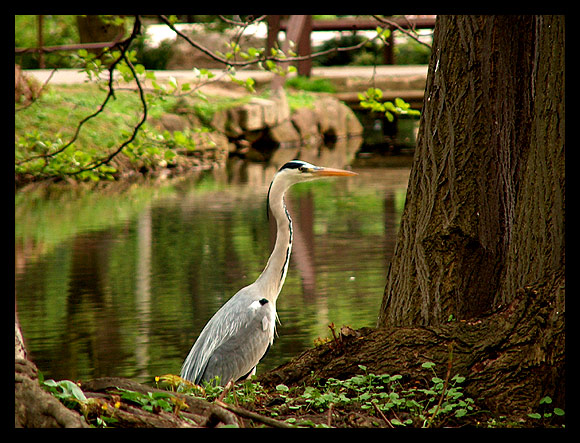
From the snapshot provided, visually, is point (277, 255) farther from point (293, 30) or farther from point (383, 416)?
point (293, 30)

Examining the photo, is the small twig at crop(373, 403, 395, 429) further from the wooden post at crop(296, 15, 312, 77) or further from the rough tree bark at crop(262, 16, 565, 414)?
the wooden post at crop(296, 15, 312, 77)

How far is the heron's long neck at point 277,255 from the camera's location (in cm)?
568

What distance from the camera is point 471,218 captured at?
185 inches

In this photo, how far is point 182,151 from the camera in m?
19.6

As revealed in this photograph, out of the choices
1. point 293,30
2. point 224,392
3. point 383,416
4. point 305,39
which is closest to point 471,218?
point 383,416

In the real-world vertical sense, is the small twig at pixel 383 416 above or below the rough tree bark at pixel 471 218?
below

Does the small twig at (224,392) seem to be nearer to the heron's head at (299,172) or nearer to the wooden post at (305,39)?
the heron's head at (299,172)

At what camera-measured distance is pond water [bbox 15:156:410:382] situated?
7.15 meters

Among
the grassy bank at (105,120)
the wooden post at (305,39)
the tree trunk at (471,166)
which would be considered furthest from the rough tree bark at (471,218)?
the wooden post at (305,39)

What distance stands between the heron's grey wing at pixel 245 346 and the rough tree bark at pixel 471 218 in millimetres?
863

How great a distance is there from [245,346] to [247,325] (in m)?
0.14

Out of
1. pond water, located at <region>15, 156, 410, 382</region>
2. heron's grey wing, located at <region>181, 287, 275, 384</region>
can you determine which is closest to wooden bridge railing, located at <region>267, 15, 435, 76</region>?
pond water, located at <region>15, 156, 410, 382</region>

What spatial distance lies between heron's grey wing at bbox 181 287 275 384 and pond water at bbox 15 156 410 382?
93cm
